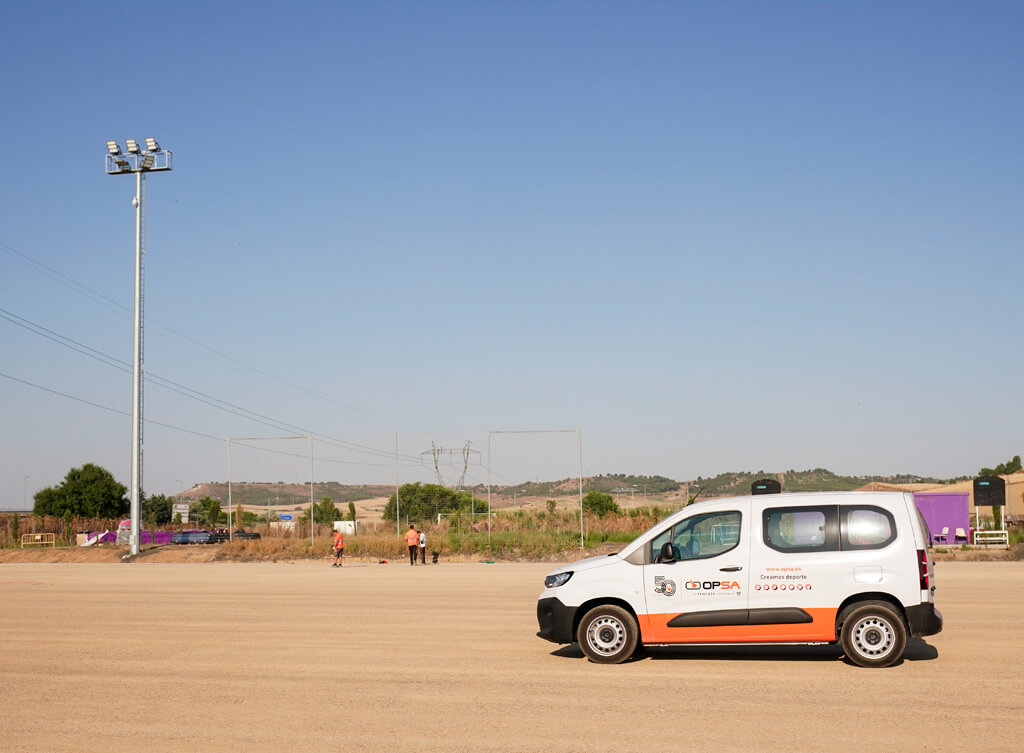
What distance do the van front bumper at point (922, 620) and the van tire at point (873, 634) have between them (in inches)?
4.3

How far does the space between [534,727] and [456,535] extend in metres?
35.3

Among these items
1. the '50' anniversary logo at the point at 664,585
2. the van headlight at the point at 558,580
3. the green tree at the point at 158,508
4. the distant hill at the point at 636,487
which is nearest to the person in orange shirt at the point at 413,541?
the distant hill at the point at 636,487

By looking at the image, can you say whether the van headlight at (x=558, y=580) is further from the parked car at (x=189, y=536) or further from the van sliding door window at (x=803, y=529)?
the parked car at (x=189, y=536)

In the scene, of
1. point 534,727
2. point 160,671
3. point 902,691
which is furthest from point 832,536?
point 160,671

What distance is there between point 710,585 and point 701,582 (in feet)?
0.35

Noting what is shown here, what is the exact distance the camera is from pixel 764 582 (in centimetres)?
1178

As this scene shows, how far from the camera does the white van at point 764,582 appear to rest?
11508 mm

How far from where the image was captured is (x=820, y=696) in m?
9.80

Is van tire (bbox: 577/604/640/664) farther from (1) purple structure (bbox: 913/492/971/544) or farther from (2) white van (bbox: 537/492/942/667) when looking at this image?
(1) purple structure (bbox: 913/492/971/544)

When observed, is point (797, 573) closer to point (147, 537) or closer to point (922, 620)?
point (922, 620)

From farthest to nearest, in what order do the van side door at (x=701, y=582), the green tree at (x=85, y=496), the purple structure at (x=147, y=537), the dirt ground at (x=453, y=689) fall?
the green tree at (x=85, y=496)
the purple structure at (x=147, y=537)
the van side door at (x=701, y=582)
the dirt ground at (x=453, y=689)

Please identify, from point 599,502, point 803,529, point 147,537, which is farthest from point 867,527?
point 599,502

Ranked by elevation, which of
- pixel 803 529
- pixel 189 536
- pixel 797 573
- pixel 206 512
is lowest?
pixel 189 536

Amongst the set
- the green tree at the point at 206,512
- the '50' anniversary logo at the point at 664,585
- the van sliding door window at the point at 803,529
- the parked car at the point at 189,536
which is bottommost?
the parked car at the point at 189,536
